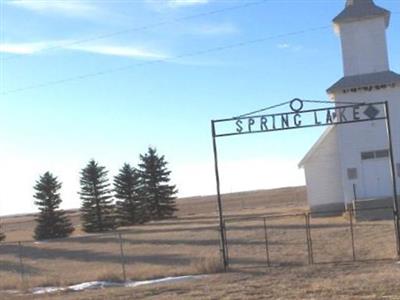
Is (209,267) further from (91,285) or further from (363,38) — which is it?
(363,38)

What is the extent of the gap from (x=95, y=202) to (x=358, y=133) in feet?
91.9

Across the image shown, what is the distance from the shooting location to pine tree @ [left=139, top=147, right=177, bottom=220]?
205 ft

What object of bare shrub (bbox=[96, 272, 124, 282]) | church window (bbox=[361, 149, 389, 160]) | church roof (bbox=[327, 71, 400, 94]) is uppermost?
church roof (bbox=[327, 71, 400, 94])

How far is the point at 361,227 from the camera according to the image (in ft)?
104

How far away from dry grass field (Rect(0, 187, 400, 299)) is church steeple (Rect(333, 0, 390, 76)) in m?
7.77

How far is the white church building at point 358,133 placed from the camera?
122ft

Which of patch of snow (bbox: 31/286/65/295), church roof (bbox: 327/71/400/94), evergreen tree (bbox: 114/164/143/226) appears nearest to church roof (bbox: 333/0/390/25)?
church roof (bbox: 327/71/400/94)

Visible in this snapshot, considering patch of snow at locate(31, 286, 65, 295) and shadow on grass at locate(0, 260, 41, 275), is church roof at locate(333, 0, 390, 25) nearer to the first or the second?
shadow on grass at locate(0, 260, 41, 275)

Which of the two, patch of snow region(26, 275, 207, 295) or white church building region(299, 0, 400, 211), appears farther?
white church building region(299, 0, 400, 211)

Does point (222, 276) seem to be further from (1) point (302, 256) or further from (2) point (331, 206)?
(2) point (331, 206)

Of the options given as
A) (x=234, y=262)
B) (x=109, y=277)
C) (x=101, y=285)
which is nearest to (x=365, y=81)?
(x=234, y=262)

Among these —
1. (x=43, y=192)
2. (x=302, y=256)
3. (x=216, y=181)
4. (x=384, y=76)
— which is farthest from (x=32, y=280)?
(x=43, y=192)

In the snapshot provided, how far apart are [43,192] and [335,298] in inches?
1905

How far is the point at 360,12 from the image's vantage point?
38938mm
